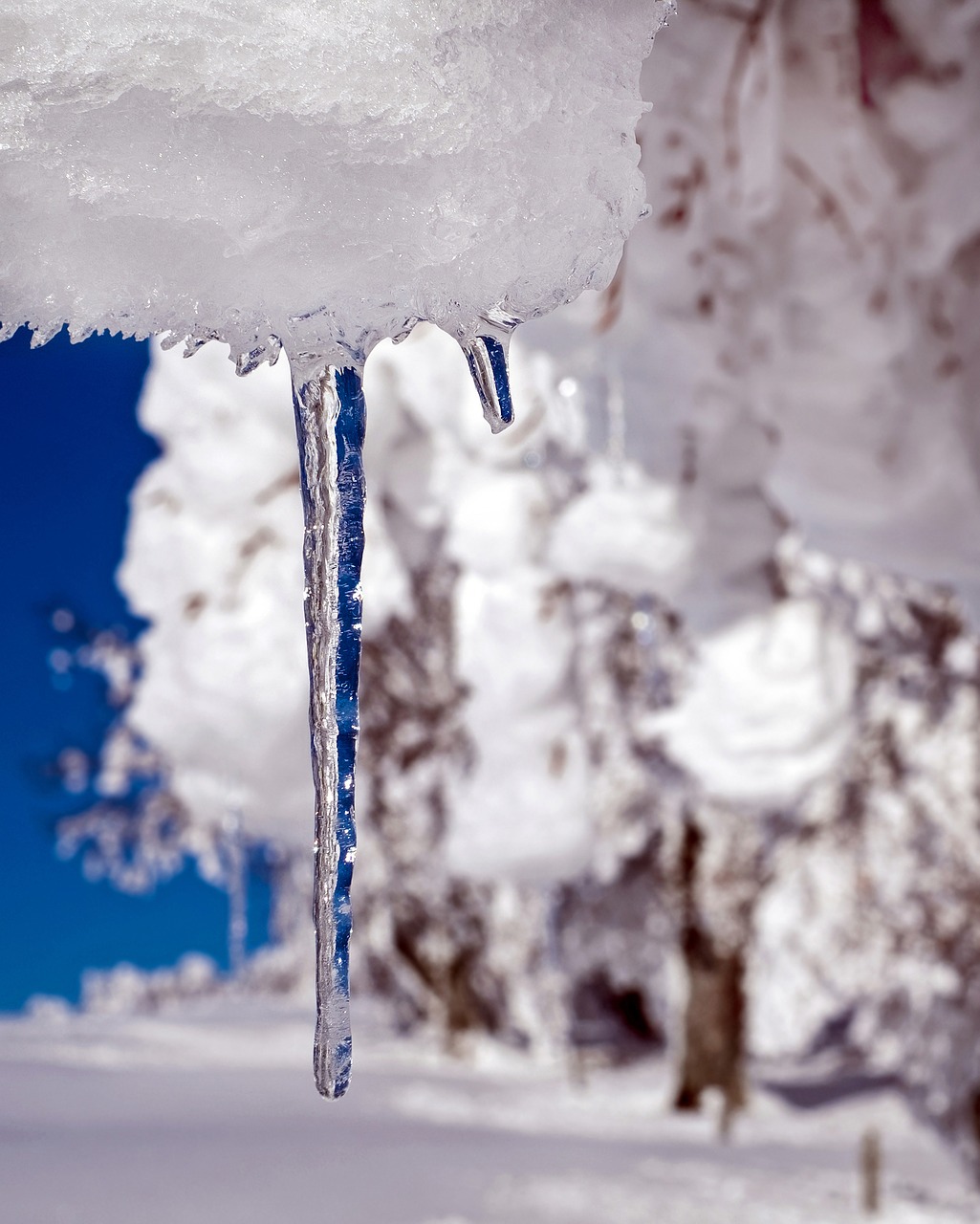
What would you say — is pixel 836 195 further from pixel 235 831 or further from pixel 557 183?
pixel 235 831

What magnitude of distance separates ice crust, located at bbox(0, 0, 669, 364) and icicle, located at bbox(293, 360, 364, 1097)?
9 cm

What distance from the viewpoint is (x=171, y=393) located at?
391 cm

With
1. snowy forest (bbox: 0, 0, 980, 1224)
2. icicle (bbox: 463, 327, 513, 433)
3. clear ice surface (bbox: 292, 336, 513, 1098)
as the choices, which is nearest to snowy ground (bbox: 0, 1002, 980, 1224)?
snowy forest (bbox: 0, 0, 980, 1224)

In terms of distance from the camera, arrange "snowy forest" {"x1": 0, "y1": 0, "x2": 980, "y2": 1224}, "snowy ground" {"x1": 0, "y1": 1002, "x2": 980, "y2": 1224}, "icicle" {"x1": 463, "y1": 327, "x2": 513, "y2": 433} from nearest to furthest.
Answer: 1. "icicle" {"x1": 463, "y1": 327, "x2": 513, "y2": 433}
2. "snowy forest" {"x1": 0, "y1": 0, "x2": 980, "y2": 1224}
3. "snowy ground" {"x1": 0, "y1": 1002, "x2": 980, "y2": 1224}

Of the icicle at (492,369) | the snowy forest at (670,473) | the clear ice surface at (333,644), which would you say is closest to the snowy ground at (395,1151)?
the snowy forest at (670,473)

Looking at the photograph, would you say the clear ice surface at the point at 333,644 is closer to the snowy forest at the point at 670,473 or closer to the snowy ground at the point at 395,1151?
the snowy forest at the point at 670,473

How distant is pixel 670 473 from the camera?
267 centimetres

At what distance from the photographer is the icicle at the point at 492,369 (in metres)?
0.69

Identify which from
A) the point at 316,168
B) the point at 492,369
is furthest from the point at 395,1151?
the point at 316,168

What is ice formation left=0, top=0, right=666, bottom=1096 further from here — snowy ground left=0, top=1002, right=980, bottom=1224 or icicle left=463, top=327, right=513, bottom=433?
snowy ground left=0, top=1002, right=980, bottom=1224

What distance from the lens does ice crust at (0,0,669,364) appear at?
57 centimetres

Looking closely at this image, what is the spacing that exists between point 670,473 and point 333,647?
1986mm

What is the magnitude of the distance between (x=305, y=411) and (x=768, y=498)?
233 centimetres

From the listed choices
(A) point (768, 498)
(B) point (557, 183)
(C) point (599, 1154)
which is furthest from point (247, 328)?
(C) point (599, 1154)
